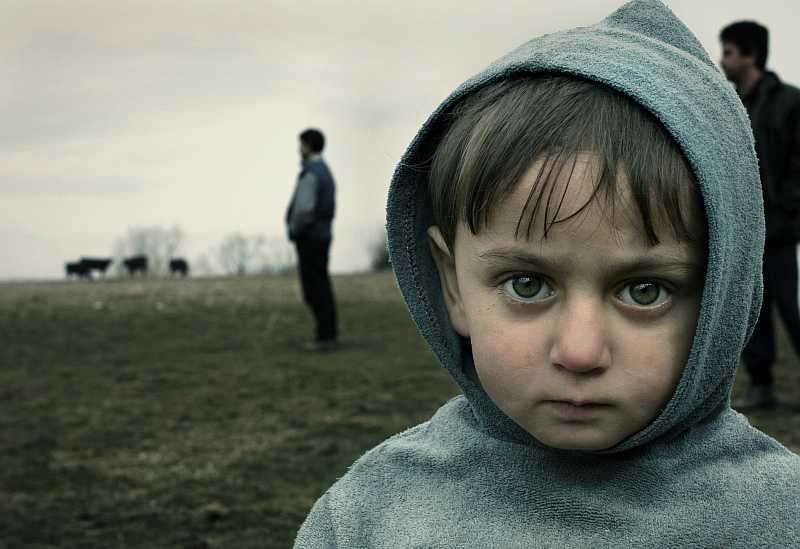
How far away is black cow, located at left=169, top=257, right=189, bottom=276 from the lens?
1052 inches

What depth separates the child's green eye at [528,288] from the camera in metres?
1.35

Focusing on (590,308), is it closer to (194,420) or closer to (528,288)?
(528,288)

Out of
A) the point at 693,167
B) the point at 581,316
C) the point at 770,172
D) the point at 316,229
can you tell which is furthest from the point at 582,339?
the point at 316,229

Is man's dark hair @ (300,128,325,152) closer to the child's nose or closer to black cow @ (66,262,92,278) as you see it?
the child's nose

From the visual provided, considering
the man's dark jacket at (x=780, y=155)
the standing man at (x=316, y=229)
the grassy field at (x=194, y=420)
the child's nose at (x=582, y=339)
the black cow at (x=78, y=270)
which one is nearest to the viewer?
the child's nose at (x=582, y=339)

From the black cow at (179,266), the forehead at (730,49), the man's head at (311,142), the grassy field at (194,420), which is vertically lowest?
the black cow at (179,266)

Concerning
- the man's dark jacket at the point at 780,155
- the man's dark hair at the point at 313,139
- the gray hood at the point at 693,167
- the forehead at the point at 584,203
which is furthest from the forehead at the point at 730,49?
the forehead at the point at 584,203

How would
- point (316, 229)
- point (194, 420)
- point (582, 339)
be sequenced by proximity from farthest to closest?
point (316, 229) → point (194, 420) → point (582, 339)

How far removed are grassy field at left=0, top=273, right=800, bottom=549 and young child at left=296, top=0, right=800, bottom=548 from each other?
1.95 m

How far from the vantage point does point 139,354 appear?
8211mm

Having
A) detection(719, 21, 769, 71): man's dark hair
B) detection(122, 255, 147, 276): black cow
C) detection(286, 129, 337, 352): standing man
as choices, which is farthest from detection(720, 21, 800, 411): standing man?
detection(122, 255, 147, 276): black cow

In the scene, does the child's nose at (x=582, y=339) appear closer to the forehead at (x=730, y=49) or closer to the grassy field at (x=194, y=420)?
the grassy field at (x=194, y=420)

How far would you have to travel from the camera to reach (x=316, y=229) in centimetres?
829

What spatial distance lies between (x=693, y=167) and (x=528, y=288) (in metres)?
0.28
